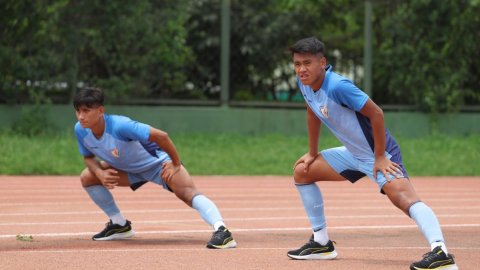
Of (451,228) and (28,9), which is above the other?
(28,9)

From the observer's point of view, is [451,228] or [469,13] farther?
[469,13]

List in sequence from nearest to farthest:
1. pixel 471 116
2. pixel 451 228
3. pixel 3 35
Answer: pixel 451 228 → pixel 3 35 → pixel 471 116

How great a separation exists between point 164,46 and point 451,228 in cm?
1050

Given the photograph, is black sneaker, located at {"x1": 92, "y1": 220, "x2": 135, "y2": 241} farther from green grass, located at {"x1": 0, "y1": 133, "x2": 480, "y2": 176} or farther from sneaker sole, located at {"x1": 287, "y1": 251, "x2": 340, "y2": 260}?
green grass, located at {"x1": 0, "y1": 133, "x2": 480, "y2": 176}

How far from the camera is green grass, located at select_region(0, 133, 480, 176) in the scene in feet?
50.7

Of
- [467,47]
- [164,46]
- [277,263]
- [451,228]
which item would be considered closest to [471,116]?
[467,47]

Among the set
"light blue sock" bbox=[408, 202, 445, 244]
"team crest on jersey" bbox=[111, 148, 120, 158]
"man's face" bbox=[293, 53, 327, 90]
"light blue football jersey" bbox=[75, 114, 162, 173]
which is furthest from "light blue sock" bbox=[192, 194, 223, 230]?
"light blue sock" bbox=[408, 202, 445, 244]

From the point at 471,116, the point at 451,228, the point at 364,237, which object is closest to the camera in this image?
the point at 364,237

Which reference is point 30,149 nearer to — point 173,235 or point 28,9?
point 28,9

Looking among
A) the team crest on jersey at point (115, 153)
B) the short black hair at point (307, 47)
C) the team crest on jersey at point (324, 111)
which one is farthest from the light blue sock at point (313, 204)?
the team crest on jersey at point (115, 153)

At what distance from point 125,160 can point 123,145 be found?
152 mm

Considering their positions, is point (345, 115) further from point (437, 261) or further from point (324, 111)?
point (437, 261)

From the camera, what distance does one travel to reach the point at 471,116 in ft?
65.7

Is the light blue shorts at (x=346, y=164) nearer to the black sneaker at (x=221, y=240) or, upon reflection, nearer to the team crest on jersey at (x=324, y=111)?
the team crest on jersey at (x=324, y=111)
